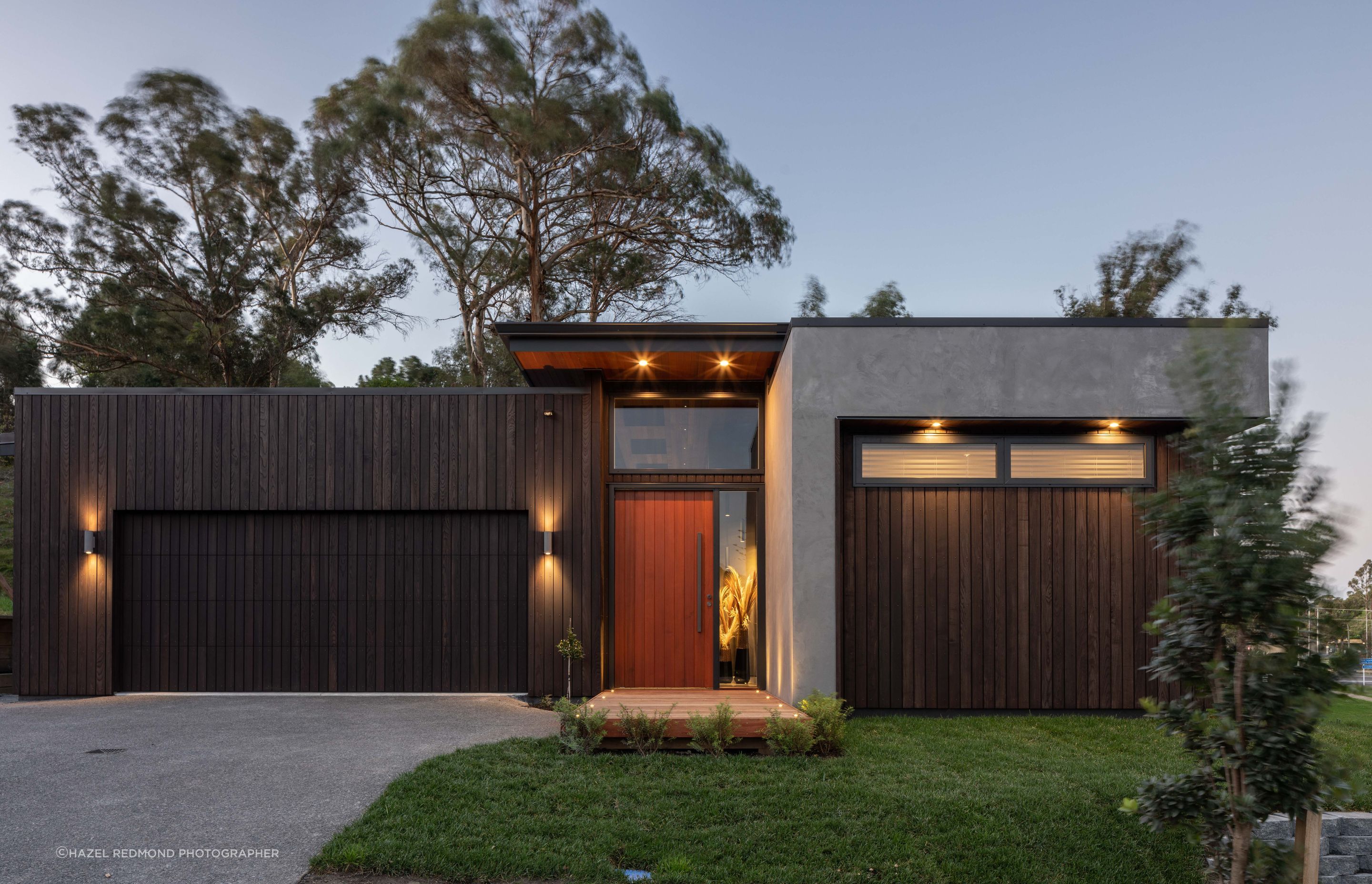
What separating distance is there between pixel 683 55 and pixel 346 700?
12.5 m

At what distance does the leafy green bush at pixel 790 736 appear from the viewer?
15.4ft

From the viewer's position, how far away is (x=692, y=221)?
13.4 metres

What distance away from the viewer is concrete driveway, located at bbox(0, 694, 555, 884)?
3.25 m

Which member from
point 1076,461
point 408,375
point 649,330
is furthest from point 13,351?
point 1076,461

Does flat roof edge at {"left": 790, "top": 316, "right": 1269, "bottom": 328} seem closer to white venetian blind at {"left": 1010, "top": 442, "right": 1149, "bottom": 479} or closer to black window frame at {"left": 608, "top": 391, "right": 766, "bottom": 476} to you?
white venetian blind at {"left": 1010, "top": 442, "right": 1149, "bottom": 479}

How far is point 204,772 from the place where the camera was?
4.40 m

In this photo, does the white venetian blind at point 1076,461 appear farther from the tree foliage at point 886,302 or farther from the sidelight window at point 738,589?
the tree foliage at point 886,302

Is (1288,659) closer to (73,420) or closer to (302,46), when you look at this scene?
(73,420)

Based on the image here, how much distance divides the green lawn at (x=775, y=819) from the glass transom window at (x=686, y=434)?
9.52ft

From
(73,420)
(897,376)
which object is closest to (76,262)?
(73,420)

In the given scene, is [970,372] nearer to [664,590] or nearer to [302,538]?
[664,590]

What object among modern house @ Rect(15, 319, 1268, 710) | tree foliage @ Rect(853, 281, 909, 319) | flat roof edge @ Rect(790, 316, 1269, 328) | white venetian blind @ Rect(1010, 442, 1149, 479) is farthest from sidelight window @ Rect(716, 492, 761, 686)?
tree foliage @ Rect(853, 281, 909, 319)

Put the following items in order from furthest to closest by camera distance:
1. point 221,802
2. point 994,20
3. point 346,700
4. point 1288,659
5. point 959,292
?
point 959,292 → point 994,20 → point 346,700 → point 221,802 → point 1288,659

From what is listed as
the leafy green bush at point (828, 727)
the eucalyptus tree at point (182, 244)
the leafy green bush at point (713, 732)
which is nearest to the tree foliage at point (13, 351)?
Answer: the eucalyptus tree at point (182, 244)
